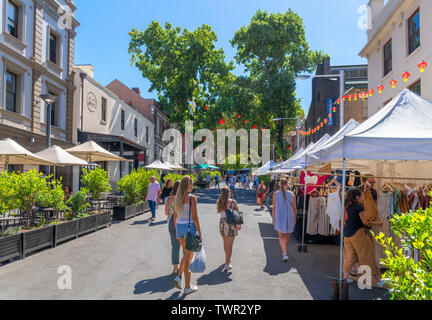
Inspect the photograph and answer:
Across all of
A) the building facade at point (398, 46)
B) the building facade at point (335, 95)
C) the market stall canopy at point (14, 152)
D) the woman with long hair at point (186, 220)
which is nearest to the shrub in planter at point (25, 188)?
the market stall canopy at point (14, 152)

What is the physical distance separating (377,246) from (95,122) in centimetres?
2199

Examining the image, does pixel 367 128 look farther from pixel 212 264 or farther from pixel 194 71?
pixel 194 71

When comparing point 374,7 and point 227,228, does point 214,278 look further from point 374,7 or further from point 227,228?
point 374,7

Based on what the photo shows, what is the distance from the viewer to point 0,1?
46.5 feet

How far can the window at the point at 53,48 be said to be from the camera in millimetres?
19000

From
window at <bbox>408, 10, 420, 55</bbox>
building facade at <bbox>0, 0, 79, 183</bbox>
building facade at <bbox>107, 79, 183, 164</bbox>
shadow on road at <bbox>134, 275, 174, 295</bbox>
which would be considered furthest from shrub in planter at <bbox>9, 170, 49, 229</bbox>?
building facade at <bbox>107, 79, 183, 164</bbox>

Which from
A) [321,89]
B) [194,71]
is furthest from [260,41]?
[321,89]

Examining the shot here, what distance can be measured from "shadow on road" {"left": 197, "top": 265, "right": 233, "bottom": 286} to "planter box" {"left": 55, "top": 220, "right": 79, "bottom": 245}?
448cm

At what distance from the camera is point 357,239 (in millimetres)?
5656

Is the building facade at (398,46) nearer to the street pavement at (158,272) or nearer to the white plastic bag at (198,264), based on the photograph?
the street pavement at (158,272)

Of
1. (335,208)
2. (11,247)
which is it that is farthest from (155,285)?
(335,208)

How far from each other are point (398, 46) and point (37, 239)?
609 inches
